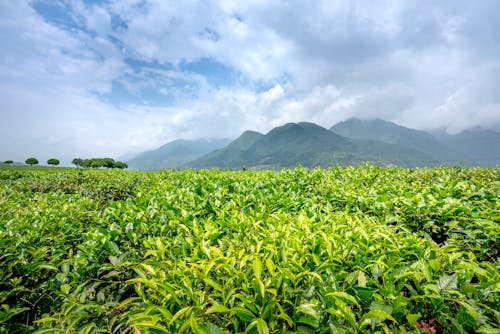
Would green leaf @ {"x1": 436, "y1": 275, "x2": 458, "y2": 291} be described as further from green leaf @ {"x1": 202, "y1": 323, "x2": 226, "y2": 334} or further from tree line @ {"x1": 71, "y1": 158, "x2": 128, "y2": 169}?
tree line @ {"x1": 71, "y1": 158, "x2": 128, "y2": 169}

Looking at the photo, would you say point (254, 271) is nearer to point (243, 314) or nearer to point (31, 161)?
point (243, 314)

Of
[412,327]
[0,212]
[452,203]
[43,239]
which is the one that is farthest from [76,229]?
[452,203]

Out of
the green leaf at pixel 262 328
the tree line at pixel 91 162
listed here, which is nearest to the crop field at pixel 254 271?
the green leaf at pixel 262 328

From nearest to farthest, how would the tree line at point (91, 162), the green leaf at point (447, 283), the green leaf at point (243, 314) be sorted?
1. the green leaf at point (243, 314)
2. the green leaf at point (447, 283)
3. the tree line at point (91, 162)

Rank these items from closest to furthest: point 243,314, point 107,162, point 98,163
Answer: point 243,314
point 98,163
point 107,162

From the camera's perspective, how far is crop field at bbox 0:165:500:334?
57.7 inches

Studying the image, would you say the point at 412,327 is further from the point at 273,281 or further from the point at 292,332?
the point at 273,281

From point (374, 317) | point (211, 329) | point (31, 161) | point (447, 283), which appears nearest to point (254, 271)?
point (211, 329)

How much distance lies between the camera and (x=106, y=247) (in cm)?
255

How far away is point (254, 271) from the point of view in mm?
1646

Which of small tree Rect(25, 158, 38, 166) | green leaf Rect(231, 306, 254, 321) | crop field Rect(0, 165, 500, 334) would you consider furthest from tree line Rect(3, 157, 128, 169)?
green leaf Rect(231, 306, 254, 321)

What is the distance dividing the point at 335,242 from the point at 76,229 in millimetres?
3426

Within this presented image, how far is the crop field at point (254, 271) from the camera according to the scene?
Result: 4.81 ft

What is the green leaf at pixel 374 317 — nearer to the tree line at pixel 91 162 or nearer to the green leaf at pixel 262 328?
the green leaf at pixel 262 328
